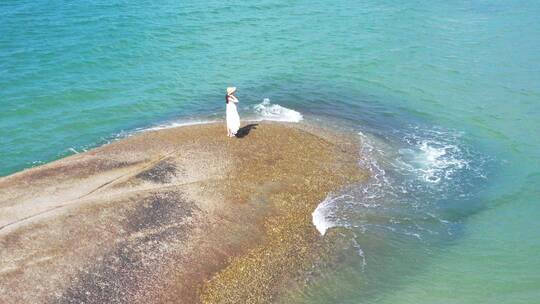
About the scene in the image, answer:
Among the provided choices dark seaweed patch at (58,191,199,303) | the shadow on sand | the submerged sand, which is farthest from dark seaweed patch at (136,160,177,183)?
the shadow on sand

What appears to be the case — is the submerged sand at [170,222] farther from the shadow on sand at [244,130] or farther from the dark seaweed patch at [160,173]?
the shadow on sand at [244,130]

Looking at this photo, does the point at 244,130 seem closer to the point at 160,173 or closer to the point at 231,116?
the point at 231,116

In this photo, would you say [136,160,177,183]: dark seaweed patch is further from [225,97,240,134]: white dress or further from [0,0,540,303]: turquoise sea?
[0,0,540,303]: turquoise sea

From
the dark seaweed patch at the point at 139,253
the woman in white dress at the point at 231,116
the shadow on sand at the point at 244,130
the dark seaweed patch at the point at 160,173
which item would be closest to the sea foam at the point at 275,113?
the shadow on sand at the point at 244,130

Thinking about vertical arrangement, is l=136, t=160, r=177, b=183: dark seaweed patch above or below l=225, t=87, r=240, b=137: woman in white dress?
below

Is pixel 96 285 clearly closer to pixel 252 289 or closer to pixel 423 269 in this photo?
pixel 252 289

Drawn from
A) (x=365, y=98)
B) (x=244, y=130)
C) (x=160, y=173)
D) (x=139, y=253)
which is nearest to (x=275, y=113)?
(x=244, y=130)
